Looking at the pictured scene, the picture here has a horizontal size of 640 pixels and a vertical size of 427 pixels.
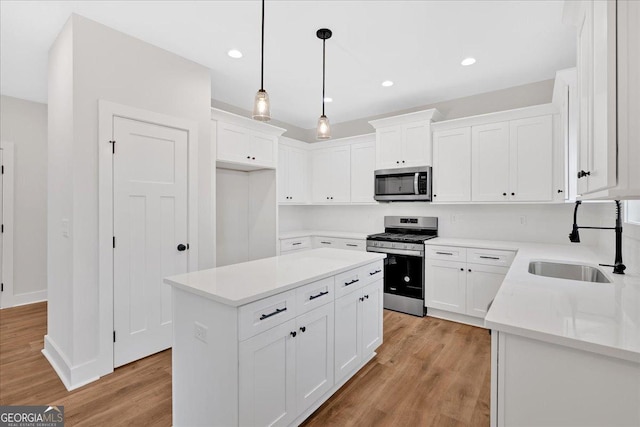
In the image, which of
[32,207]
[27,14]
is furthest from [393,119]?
[32,207]

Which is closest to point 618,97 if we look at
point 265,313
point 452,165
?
point 265,313

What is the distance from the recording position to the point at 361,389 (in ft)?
7.27

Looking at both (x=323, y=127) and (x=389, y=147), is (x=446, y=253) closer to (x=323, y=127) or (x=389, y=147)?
(x=389, y=147)

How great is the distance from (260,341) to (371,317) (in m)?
1.28

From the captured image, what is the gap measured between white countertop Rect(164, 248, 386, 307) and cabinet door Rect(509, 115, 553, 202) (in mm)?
1981

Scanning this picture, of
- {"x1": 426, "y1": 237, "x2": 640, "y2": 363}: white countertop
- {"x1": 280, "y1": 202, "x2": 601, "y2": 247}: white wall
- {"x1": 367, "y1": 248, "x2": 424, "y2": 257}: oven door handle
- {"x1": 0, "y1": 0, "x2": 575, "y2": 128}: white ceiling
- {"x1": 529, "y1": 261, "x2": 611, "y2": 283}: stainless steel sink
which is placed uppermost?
{"x1": 0, "y1": 0, "x2": 575, "y2": 128}: white ceiling

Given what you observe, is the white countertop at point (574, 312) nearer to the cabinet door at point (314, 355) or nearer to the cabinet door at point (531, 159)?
the cabinet door at point (314, 355)

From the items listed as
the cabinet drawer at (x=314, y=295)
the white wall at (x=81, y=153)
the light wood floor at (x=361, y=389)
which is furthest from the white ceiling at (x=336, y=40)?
the light wood floor at (x=361, y=389)

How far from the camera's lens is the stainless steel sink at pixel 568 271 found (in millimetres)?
2125

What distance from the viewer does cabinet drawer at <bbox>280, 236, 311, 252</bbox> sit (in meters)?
4.40

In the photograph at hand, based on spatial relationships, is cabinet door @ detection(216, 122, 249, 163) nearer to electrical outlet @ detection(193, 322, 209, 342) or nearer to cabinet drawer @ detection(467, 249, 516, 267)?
electrical outlet @ detection(193, 322, 209, 342)

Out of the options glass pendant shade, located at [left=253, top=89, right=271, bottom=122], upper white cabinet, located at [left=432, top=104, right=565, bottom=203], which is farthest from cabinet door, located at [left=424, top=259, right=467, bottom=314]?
glass pendant shade, located at [left=253, top=89, right=271, bottom=122]

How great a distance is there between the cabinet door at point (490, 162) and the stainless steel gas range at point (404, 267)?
0.78 metres

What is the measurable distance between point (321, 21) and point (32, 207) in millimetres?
4582
